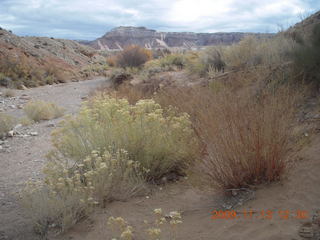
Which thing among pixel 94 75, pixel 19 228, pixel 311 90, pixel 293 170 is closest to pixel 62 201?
pixel 19 228

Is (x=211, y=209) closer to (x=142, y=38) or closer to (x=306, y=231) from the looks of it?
(x=306, y=231)

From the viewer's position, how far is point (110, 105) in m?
4.77

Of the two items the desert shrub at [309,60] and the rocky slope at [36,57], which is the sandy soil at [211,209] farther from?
the rocky slope at [36,57]

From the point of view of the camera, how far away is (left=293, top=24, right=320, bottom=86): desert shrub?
640 centimetres

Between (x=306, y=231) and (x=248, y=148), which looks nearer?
(x=306, y=231)

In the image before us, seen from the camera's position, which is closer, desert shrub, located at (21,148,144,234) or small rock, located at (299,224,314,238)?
small rock, located at (299,224,314,238)

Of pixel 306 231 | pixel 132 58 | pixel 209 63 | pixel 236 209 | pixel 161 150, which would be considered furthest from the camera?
pixel 132 58

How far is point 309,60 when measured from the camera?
6500 millimetres

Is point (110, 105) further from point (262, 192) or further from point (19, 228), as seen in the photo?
point (262, 192)

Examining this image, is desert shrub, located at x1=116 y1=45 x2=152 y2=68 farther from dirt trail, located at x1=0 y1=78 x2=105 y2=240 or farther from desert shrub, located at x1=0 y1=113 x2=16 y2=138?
desert shrub, located at x1=0 y1=113 x2=16 y2=138

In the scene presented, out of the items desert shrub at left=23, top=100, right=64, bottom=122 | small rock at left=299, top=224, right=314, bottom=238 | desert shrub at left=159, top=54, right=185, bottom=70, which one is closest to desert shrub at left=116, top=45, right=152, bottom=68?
desert shrub at left=159, top=54, right=185, bottom=70

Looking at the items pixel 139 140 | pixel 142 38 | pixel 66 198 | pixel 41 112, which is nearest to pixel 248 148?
pixel 139 140

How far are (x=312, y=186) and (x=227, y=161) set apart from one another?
0.88 metres

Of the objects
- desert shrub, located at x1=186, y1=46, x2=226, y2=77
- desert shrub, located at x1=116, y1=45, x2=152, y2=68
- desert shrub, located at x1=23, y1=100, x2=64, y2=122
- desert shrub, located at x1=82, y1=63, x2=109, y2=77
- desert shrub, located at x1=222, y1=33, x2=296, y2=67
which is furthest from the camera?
desert shrub, located at x1=82, y1=63, x2=109, y2=77
